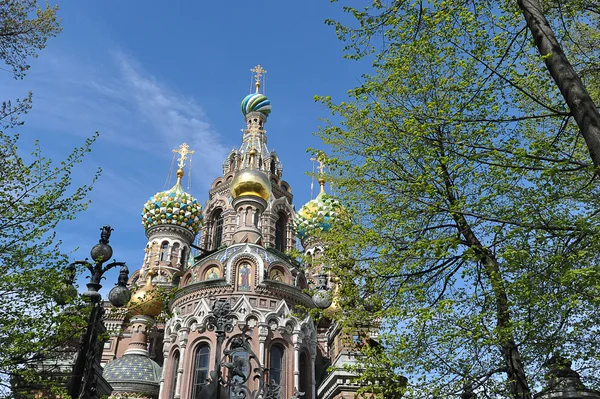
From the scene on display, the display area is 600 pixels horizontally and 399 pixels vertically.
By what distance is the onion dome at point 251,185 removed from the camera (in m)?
26.0

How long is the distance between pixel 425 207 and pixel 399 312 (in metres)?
1.94

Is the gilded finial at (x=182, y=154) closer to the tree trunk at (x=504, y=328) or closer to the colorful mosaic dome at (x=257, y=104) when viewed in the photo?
the colorful mosaic dome at (x=257, y=104)

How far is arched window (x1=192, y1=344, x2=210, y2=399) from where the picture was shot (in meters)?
19.9

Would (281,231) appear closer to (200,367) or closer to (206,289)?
(206,289)

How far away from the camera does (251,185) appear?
2600cm

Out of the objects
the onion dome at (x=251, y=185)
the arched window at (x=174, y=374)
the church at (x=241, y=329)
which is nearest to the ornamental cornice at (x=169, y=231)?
the church at (x=241, y=329)

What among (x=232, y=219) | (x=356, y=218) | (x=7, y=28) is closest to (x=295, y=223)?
(x=232, y=219)

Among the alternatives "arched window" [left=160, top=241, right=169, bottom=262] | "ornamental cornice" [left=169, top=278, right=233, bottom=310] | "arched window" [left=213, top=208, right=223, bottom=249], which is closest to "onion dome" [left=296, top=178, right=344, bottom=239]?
"arched window" [left=213, top=208, right=223, bottom=249]

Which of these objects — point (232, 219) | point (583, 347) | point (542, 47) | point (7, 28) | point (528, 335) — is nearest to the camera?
point (542, 47)

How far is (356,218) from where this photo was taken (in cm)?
1098

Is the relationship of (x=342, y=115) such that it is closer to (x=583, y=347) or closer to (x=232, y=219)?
(x=583, y=347)

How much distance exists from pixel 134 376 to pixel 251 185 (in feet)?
31.7

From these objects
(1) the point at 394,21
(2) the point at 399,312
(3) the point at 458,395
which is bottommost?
(3) the point at 458,395

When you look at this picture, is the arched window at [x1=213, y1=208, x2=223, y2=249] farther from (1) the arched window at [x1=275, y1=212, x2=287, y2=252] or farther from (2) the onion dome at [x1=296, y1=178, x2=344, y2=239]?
(2) the onion dome at [x1=296, y1=178, x2=344, y2=239]
